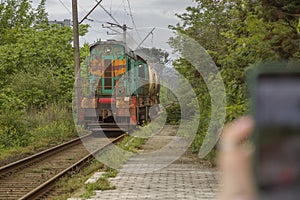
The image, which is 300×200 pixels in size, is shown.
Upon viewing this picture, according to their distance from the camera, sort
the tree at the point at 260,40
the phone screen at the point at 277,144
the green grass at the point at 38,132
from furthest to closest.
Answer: the green grass at the point at 38,132 → the tree at the point at 260,40 → the phone screen at the point at 277,144

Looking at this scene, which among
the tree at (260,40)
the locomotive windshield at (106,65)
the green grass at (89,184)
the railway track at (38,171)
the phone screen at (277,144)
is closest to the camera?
the phone screen at (277,144)

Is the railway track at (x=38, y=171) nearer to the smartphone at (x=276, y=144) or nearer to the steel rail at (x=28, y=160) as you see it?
the steel rail at (x=28, y=160)

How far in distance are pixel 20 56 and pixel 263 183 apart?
33650mm

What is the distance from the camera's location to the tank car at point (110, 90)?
26906mm

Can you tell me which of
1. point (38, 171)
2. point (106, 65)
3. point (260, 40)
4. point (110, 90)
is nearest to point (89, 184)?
point (38, 171)

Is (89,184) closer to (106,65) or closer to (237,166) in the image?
(237,166)

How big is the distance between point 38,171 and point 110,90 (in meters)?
12.5

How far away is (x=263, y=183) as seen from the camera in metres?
0.56

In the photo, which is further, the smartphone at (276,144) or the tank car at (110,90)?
the tank car at (110,90)

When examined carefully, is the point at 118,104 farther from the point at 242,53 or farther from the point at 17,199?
the point at 242,53

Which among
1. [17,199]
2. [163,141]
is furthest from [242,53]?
[163,141]

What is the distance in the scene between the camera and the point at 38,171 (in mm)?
15320

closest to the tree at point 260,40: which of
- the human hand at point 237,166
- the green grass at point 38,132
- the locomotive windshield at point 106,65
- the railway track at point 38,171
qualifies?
the railway track at point 38,171

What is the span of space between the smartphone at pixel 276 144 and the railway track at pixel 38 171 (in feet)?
34.3
